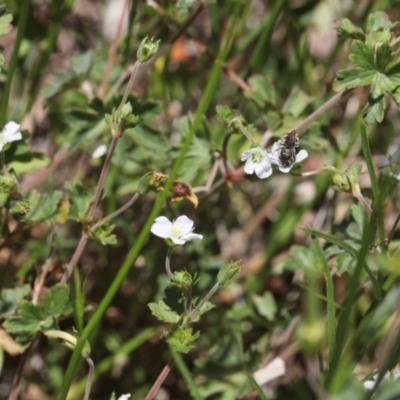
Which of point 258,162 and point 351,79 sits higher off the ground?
point 351,79

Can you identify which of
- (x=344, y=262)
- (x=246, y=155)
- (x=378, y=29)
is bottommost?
(x=344, y=262)

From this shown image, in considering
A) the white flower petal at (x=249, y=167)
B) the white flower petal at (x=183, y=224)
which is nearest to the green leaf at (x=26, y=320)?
the white flower petal at (x=183, y=224)

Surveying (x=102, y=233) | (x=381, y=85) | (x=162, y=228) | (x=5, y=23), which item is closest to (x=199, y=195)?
(x=102, y=233)

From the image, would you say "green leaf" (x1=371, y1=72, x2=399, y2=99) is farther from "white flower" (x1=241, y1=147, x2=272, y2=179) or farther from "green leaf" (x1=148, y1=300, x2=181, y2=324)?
"green leaf" (x1=148, y1=300, x2=181, y2=324)

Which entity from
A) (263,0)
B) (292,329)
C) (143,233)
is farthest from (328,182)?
(263,0)

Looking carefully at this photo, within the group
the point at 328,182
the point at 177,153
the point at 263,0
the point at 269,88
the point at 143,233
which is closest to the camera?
the point at 143,233

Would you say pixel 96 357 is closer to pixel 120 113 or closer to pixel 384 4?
pixel 120 113

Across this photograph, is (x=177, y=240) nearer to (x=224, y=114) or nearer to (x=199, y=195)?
(x=224, y=114)
